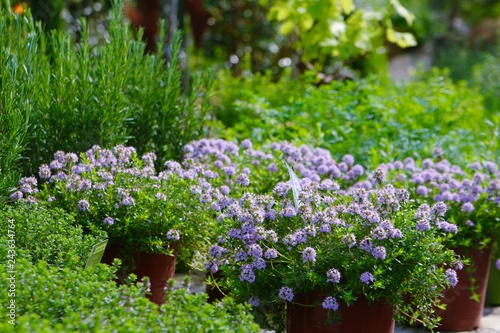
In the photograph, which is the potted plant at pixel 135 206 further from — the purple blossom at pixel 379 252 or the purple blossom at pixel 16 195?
the purple blossom at pixel 379 252

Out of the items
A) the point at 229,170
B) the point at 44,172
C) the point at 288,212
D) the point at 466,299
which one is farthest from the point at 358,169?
the point at 44,172

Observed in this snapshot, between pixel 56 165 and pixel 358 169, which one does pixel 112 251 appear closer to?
pixel 56 165

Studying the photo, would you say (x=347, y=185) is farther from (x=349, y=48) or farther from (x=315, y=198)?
(x=349, y=48)

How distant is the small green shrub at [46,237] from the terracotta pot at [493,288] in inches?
106

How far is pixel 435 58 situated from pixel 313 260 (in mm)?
12898

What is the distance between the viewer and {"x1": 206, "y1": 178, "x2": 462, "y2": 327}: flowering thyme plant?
112 inches

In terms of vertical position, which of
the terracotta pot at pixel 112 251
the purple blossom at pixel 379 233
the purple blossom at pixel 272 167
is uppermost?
the purple blossom at pixel 272 167

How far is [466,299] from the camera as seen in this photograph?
3992mm

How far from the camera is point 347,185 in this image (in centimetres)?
418

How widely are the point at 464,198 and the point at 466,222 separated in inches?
5.5

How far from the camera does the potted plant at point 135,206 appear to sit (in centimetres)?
328

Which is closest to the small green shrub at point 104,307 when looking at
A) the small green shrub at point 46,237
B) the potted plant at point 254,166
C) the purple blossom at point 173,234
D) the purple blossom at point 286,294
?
the small green shrub at point 46,237

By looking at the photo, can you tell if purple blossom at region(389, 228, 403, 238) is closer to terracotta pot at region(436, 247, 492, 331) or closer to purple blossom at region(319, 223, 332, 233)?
purple blossom at region(319, 223, 332, 233)

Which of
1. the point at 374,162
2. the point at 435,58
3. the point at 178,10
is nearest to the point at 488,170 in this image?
the point at 374,162
